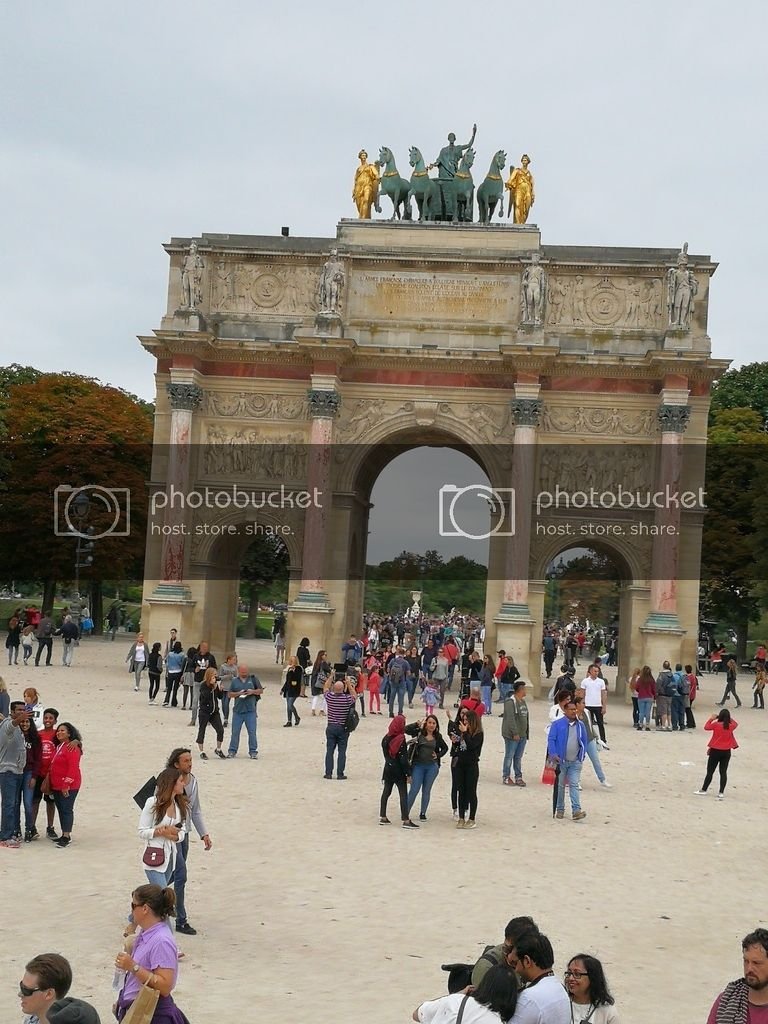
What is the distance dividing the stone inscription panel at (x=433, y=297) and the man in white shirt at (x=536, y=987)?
33.5 meters

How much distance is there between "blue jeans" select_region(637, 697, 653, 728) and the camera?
29.9 m

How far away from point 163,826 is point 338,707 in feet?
29.3

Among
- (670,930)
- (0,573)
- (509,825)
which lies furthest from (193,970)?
(0,573)

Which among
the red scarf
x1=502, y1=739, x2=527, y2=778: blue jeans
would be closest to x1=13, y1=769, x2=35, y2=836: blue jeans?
the red scarf

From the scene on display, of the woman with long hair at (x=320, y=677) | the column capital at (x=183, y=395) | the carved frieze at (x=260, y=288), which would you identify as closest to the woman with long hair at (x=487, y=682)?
the woman with long hair at (x=320, y=677)

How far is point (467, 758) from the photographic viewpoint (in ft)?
52.1

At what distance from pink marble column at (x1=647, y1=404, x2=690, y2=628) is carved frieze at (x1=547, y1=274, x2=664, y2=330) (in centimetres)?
298

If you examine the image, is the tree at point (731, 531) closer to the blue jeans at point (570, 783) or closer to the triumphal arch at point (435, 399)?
the triumphal arch at point (435, 399)

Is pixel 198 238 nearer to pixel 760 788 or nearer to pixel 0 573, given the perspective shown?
pixel 0 573

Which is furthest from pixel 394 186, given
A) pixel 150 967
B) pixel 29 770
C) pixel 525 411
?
pixel 150 967

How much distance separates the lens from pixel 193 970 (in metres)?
9.70

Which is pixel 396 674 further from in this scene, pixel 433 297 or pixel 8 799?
pixel 8 799

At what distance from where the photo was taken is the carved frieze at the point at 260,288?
39.6 metres

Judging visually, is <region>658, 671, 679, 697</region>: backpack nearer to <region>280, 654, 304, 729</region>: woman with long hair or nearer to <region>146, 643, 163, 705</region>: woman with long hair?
<region>280, 654, 304, 729</region>: woman with long hair
